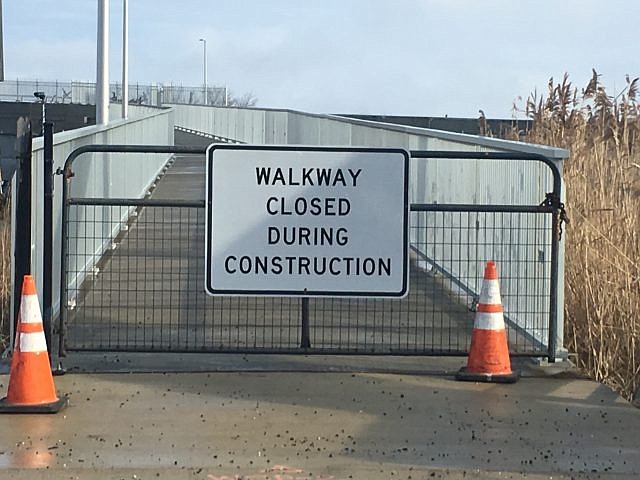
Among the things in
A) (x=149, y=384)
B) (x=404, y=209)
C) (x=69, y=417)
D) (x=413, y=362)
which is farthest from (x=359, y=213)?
(x=69, y=417)

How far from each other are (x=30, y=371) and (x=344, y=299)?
4047 millimetres

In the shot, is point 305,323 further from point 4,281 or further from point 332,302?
point 4,281

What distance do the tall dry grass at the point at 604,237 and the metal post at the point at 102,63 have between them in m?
11.1

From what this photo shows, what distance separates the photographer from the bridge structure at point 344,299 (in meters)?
8.80

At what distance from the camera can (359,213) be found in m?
8.67

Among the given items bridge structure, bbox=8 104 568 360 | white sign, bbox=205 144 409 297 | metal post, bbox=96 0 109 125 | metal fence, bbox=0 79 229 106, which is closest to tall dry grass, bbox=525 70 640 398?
bridge structure, bbox=8 104 568 360

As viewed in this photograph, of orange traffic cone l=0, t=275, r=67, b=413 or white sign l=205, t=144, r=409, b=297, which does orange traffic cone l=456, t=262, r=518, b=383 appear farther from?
orange traffic cone l=0, t=275, r=67, b=413

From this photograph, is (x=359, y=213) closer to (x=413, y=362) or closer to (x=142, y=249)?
(x=413, y=362)

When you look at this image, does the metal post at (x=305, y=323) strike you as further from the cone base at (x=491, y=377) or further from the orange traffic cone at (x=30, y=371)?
the orange traffic cone at (x=30, y=371)

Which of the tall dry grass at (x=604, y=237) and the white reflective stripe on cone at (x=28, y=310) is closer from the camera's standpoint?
the white reflective stripe on cone at (x=28, y=310)

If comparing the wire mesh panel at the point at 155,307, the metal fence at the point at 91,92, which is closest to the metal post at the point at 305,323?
the wire mesh panel at the point at 155,307

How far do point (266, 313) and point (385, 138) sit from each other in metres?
6.58

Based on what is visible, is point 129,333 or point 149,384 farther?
point 129,333

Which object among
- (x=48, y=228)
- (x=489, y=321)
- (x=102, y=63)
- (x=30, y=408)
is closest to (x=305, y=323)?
(x=489, y=321)
